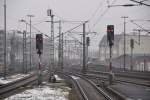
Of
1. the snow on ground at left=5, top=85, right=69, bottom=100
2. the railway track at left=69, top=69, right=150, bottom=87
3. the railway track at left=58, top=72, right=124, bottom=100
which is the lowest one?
the railway track at left=69, top=69, right=150, bottom=87

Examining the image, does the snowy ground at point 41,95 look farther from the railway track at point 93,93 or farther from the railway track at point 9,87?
the railway track at point 9,87

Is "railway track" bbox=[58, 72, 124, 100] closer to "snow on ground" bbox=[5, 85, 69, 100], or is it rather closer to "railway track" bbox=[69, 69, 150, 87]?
"snow on ground" bbox=[5, 85, 69, 100]

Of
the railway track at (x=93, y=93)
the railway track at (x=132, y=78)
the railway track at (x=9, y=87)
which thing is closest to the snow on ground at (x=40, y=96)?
the railway track at (x=93, y=93)

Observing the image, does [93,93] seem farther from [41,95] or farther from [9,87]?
[9,87]

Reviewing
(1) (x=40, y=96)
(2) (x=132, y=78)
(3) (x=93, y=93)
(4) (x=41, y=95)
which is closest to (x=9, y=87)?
(3) (x=93, y=93)

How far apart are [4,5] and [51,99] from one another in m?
30.6

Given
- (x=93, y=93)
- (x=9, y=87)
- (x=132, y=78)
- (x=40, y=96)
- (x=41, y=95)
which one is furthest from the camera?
(x=132, y=78)

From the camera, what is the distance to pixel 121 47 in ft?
429

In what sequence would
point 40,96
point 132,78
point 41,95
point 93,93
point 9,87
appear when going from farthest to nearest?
point 132,78
point 9,87
point 93,93
point 41,95
point 40,96

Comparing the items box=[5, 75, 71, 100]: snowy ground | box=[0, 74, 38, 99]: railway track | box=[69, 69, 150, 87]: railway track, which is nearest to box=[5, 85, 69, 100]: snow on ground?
box=[5, 75, 71, 100]: snowy ground

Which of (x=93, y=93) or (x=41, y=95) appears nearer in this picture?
(x=41, y=95)

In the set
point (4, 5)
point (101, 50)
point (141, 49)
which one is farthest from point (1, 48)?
point (4, 5)

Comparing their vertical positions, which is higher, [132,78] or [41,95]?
[41,95]

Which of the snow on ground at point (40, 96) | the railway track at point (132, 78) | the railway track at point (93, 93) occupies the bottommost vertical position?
the railway track at point (132, 78)
